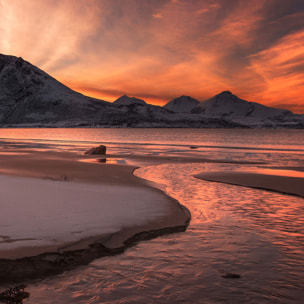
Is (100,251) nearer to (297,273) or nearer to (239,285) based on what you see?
(239,285)

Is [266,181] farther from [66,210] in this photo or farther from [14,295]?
[14,295]

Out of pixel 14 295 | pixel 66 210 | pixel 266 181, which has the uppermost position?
pixel 266 181

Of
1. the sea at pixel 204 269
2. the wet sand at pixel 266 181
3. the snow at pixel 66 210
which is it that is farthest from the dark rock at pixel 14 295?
the wet sand at pixel 266 181

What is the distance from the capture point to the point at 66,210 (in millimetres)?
9023

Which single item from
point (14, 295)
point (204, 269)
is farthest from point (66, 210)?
point (204, 269)

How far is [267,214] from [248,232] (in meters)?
2.08

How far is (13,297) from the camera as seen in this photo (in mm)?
4496

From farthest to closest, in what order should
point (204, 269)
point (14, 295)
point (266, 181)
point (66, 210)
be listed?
point (266, 181) < point (66, 210) < point (204, 269) < point (14, 295)

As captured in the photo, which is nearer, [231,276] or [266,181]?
[231,276]

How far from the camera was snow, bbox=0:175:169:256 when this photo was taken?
6938 mm

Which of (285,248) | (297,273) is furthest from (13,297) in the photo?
(285,248)

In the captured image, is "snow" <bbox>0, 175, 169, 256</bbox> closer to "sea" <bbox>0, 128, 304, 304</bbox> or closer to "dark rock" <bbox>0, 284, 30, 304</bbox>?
"sea" <bbox>0, 128, 304, 304</bbox>

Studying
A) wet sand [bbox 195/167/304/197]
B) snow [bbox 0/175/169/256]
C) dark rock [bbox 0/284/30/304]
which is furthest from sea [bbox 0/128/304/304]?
wet sand [bbox 195/167/304/197]

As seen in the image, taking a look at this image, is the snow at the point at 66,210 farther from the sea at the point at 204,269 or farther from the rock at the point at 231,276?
the rock at the point at 231,276
